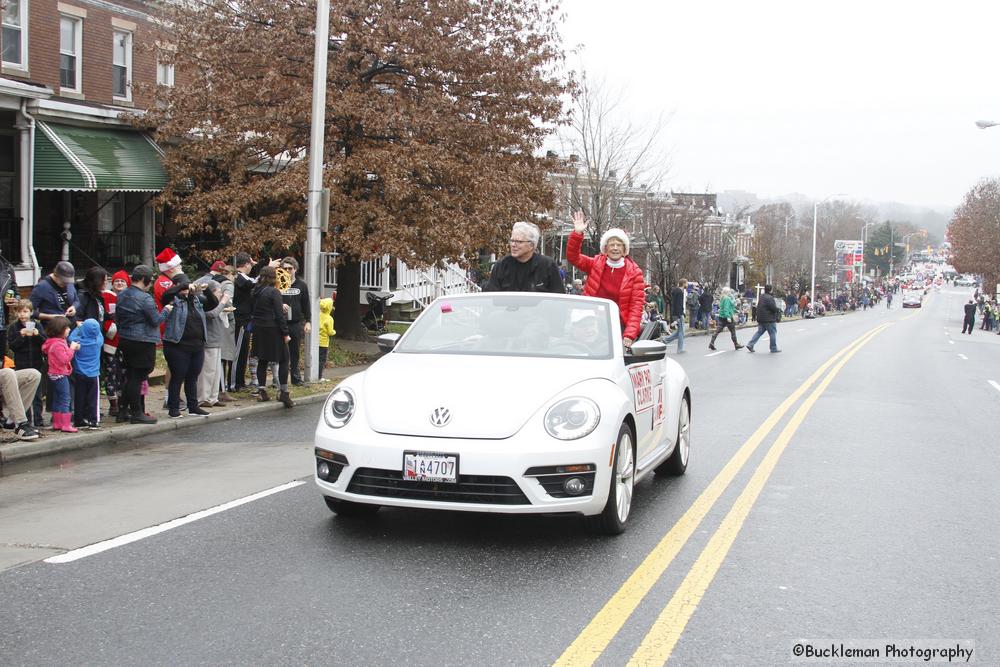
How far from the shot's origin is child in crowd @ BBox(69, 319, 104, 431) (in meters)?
10.0

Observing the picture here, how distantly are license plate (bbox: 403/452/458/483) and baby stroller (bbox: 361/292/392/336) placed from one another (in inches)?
810

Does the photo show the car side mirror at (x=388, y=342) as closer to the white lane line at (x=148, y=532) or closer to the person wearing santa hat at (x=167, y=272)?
the white lane line at (x=148, y=532)

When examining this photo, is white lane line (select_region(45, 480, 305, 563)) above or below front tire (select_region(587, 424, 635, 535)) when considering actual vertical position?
below

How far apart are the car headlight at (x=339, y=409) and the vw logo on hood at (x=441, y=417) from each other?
583 mm

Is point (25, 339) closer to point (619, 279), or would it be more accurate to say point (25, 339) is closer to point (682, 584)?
point (619, 279)

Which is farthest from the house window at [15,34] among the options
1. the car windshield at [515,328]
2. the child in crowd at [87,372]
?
the car windshield at [515,328]

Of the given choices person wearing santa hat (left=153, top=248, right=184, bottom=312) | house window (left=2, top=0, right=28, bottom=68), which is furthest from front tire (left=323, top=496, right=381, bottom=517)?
house window (left=2, top=0, right=28, bottom=68)

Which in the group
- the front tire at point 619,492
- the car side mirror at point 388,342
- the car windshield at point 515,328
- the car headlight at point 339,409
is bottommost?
the front tire at point 619,492

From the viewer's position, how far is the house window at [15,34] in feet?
67.2

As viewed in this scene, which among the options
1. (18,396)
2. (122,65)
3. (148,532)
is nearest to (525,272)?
(148,532)

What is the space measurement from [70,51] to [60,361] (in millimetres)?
15222

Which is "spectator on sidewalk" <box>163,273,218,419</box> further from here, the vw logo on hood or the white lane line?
the vw logo on hood

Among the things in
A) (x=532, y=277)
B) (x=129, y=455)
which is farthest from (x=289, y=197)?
(x=532, y=277)

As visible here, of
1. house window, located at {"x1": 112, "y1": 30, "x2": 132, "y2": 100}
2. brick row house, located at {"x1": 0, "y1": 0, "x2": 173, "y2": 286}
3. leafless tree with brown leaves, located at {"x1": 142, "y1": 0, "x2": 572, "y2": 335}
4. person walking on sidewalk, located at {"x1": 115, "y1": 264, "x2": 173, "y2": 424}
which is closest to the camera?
person walking on sidewalk, located at {"x1": 115, "y1": 264, "x2": 173, "y2": 424}
